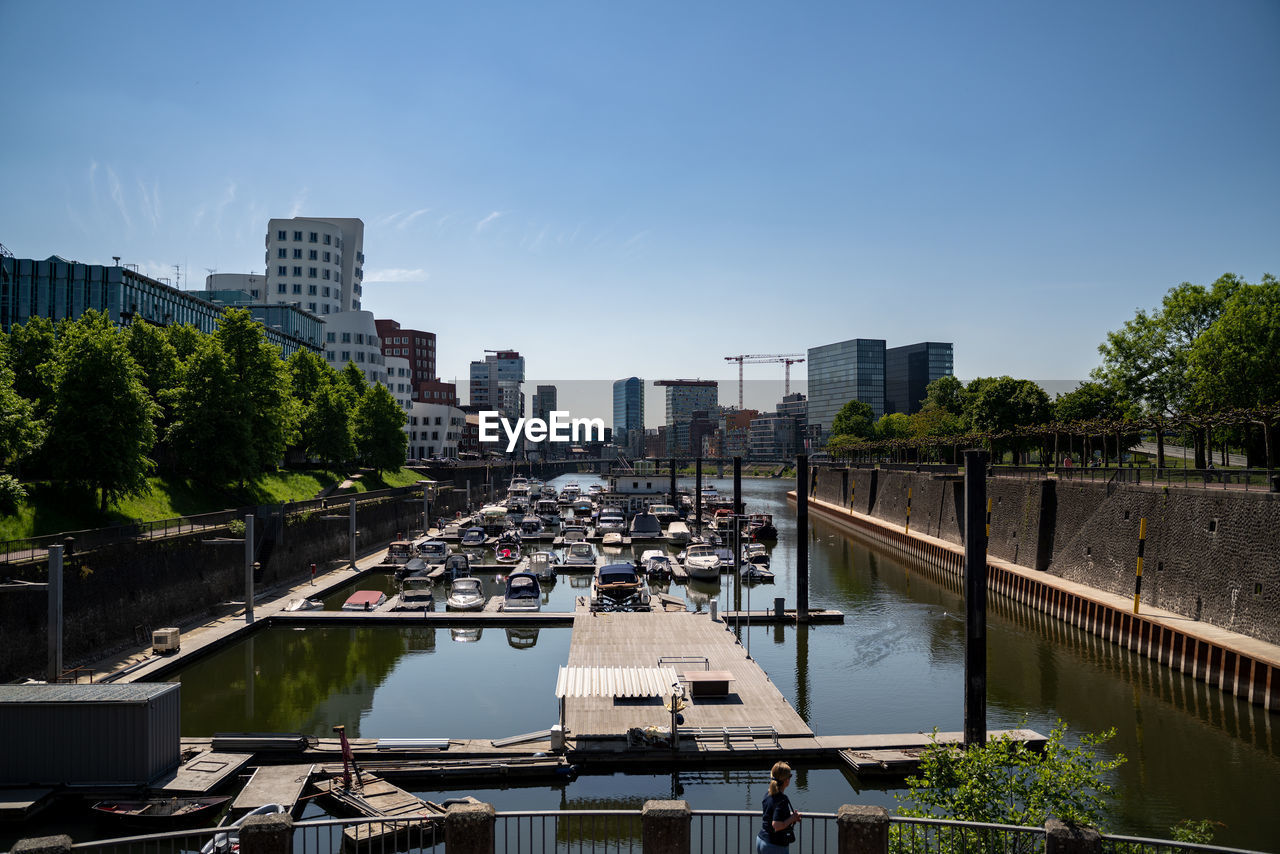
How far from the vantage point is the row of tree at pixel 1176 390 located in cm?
5109

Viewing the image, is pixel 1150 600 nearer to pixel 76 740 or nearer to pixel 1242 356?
pixel 1242 356

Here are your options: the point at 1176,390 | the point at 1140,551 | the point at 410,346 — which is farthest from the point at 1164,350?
the point at 410,346

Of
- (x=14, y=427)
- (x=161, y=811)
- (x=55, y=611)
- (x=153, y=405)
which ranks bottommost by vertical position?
(x=161, y=811)

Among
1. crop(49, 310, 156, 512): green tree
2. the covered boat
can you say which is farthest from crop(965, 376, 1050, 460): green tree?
crop(49, 310, 156, 512): green tree

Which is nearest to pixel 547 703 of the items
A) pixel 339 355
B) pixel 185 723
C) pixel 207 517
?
pixel 185 723

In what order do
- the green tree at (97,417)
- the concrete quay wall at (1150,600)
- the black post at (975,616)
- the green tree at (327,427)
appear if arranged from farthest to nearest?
1. the green tree at (327,427)
2. the green tree at (97,417)
3. the concrete quay wall at (1150,600)
4. the black post at (975,616)

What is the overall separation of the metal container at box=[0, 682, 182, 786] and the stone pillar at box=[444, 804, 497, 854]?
11856mm

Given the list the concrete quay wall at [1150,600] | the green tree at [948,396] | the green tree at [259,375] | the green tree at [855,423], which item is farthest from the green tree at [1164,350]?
the green tree at [855,423]

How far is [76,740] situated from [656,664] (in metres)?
15.8

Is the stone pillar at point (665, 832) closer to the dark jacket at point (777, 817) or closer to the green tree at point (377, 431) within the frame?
the dark jacket at point (777, 817)

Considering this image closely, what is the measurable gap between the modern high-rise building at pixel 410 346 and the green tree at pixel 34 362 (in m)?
122

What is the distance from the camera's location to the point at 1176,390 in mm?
70062

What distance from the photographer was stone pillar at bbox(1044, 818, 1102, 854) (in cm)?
913

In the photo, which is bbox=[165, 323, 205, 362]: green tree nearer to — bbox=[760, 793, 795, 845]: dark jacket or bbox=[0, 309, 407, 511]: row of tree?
bbox=[0, 309, 407, 511]: row of tree
